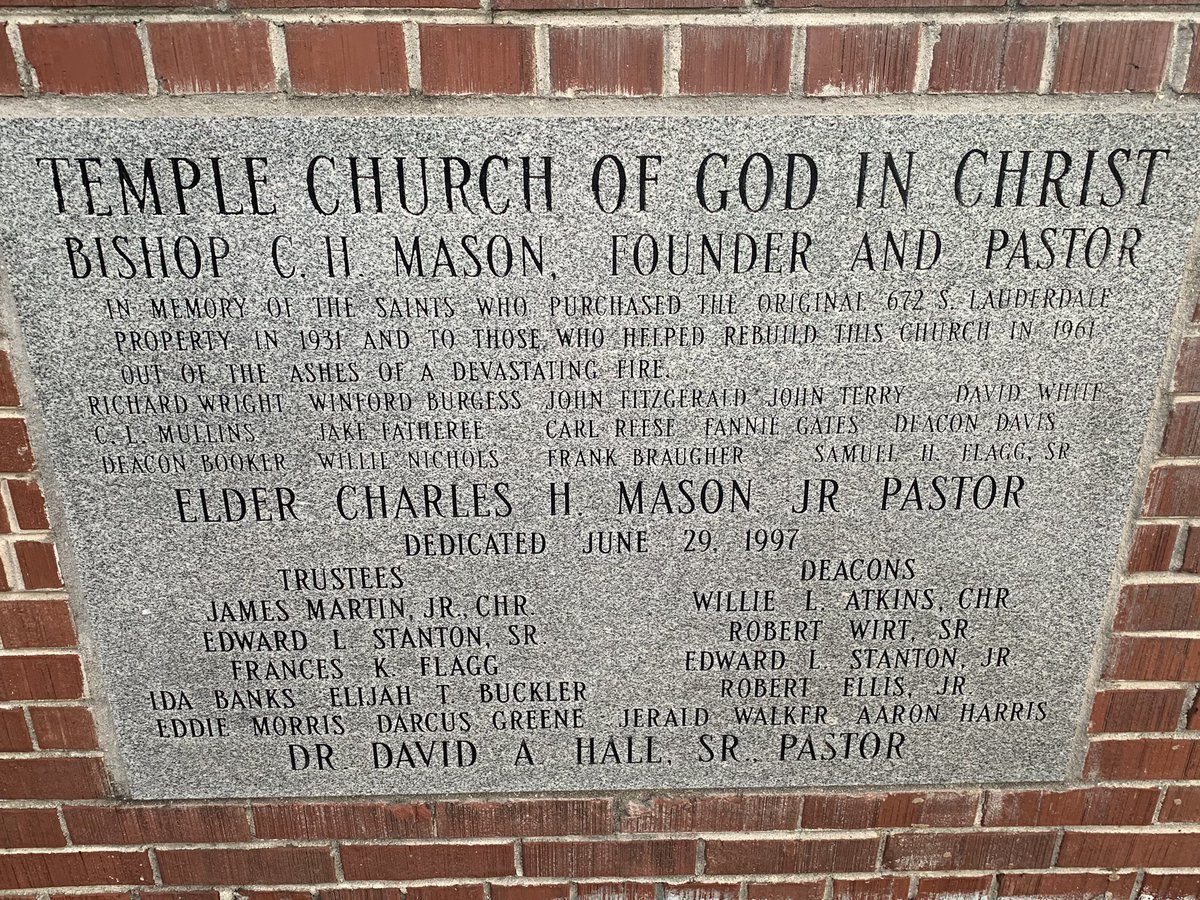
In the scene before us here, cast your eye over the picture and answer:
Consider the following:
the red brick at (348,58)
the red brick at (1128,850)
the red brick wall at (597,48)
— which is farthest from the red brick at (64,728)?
the red brick at (1128,850)

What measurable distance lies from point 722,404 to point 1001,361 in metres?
0.52

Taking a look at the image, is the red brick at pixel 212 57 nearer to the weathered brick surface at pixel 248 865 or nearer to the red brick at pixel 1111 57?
the red brick at pixel 1111 57

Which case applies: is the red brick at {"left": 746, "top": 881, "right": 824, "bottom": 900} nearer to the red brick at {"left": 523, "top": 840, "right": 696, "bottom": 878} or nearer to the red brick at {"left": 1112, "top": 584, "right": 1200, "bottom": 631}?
the red brick at {"left": 523, "top": 840, "right": 696, "bottom": 878}

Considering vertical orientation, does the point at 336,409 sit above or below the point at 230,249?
below

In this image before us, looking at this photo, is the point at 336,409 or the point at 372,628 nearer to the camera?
the point at 336,409

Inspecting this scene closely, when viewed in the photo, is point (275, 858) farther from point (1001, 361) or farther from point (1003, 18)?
point (1003, 18)

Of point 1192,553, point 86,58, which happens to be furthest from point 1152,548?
point 86,58

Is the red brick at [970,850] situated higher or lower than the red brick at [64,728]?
lower

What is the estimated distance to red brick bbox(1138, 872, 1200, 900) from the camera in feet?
6.96

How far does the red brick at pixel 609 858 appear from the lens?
6.81 ft

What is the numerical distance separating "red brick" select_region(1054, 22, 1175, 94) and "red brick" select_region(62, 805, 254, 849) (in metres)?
2.19

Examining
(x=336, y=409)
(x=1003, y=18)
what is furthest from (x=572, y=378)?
(x=1003, y=18)

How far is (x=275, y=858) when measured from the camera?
2062 millimetres

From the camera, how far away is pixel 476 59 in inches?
62.0
